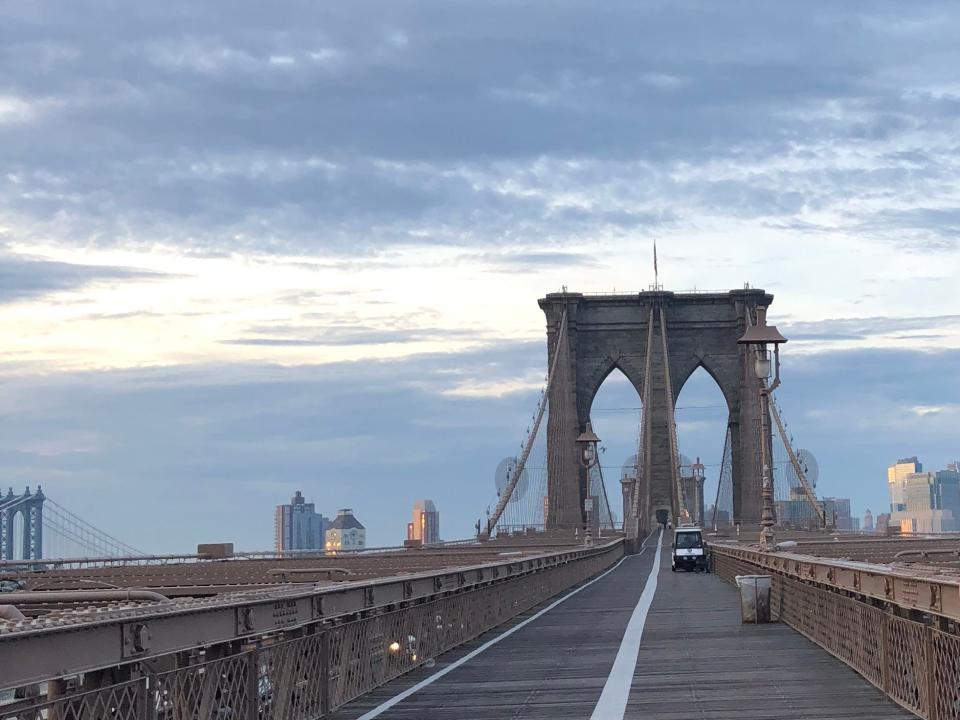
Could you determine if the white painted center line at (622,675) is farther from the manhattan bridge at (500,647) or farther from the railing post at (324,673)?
the railing post at (324,673)

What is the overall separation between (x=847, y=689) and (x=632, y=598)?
2325 cm

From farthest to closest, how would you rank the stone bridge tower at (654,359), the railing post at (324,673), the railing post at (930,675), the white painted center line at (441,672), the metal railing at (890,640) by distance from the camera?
the stone bridge tower at (654,359), the white painted center line at (441,672), the railing post at (324,673), the railing post at (930,675), the metal railing at (890,640)

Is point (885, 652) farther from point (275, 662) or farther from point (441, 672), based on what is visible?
point (275, 662)

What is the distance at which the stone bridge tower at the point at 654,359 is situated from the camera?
141 m

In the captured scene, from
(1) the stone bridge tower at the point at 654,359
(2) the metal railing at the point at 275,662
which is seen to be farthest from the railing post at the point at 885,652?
(1) the stone bridge tower at the point at 654,359

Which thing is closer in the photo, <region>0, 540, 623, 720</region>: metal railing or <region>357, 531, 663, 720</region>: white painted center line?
<region>0, 540, 623, 720</region>: metal railing

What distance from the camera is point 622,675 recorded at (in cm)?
1761

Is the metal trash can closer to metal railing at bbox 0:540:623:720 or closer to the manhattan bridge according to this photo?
the manhattan bridge

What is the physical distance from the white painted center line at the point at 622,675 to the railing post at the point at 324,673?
256 cm

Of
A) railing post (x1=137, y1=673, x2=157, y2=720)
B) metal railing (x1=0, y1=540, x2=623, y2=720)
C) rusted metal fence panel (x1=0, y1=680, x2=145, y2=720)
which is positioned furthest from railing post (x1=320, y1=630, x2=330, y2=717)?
rusted metal fence panel (x1=0, y1=680, x2=145, y2=720)

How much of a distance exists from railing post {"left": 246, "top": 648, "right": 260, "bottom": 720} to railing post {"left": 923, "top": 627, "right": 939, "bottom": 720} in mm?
5666

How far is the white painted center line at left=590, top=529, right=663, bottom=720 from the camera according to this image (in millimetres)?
14141

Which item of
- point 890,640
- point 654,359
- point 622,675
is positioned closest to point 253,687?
point 890,640

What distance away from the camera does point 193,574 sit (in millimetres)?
51625
